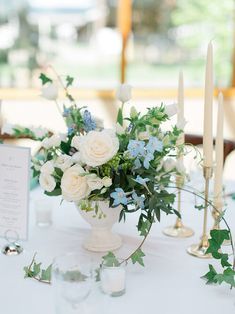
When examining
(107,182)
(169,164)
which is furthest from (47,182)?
(169,164)

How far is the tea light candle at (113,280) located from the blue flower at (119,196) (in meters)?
0.14

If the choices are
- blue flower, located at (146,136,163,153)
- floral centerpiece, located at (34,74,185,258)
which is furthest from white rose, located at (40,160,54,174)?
blue flower, located at (146,136,163,153)

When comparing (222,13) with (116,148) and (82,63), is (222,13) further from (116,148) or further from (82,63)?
(116,148)

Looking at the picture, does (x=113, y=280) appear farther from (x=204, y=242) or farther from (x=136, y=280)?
(x=204, y=242)

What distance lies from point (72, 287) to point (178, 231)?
1.64ft

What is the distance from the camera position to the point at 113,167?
43.4 inches

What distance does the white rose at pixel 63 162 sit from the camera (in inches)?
44.4

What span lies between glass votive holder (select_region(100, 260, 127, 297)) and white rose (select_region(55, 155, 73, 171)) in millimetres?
240

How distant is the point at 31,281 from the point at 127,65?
2.92 meters

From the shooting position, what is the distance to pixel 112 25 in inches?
148

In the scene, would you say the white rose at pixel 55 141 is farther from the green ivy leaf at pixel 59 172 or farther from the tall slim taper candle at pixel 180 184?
the tall slim taper candle at pixel 180 184

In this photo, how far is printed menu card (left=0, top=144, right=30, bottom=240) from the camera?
1.19m

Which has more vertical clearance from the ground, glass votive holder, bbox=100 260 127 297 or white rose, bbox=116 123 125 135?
white rose, bbox=116 123 125 135

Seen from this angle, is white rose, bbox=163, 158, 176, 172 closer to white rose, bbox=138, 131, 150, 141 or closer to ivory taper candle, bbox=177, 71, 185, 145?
ivory taper candle, bbox=177, 71, 185, 145
